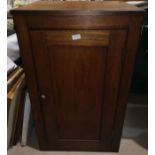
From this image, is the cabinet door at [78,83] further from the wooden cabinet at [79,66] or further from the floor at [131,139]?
the floor at [131,139]

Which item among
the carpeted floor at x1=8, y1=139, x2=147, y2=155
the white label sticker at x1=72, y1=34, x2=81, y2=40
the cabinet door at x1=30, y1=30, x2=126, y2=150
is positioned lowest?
the carpeted floor at x1=8, y1=139, x2=147, y2=155

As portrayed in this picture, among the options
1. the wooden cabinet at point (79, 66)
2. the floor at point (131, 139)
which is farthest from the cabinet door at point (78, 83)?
the floor at point (131, 139)

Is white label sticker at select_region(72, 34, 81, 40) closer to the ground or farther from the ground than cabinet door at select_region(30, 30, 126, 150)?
farther from the ground

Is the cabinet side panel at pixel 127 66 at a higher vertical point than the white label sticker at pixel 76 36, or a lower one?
lower

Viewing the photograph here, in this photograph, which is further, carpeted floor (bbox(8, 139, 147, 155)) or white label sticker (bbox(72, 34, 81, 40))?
carpeted floor (bbox(8, 139, 147, 155))

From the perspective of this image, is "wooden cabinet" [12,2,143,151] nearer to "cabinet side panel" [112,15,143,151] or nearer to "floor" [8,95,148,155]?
"cabinet side panel" [112,15,143,151]

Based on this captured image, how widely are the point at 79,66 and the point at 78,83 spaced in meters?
0.13

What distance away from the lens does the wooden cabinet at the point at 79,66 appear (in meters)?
0.90

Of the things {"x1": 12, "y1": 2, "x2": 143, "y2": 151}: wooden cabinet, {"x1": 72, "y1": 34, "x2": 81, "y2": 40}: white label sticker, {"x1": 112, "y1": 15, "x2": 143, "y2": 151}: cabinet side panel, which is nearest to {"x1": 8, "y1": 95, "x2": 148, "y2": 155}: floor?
{"x1": 12, "y1": 2, "x2": 143, "y2": 151}: wooden cabinet

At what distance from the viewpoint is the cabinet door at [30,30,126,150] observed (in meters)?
0.96

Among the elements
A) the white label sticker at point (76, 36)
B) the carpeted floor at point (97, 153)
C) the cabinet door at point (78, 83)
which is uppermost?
the white label sticker at point (76, 36)
